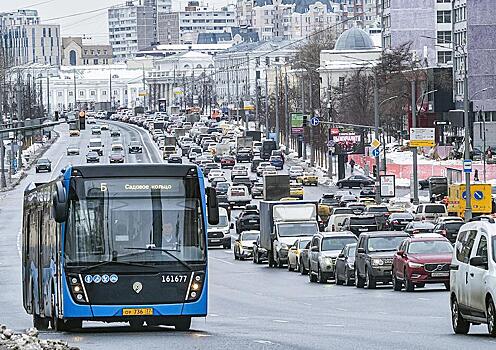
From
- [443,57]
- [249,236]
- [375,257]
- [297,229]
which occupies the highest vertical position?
[443,57]

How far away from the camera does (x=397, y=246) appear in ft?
129

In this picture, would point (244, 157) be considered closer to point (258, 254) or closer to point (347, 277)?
point (258, 254)

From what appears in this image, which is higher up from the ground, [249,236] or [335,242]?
[335,242]

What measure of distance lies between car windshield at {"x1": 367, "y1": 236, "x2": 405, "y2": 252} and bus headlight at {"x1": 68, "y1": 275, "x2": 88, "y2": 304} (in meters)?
17.3

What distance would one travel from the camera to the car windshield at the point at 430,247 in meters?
35.4

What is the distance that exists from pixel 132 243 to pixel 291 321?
18.3ft

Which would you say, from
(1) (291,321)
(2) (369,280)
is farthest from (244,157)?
(1) (291,321)

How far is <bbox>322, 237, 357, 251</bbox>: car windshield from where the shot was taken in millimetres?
43500

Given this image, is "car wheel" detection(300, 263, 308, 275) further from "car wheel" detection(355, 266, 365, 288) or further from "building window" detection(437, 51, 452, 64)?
"building window" detection(437, 51, 452, 64)

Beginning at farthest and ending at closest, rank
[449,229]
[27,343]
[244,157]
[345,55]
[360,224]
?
[345,55] → [244,157] → [360,224] → [449,229] → [27,343]

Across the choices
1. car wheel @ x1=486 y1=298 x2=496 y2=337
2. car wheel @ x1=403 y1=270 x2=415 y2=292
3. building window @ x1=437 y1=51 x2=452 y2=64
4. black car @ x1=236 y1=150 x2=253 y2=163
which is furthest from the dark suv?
building window @ x1=437 y1=51 x2=452 y2=64

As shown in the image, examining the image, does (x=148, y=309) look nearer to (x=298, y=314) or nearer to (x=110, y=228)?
(x=110, y=228)

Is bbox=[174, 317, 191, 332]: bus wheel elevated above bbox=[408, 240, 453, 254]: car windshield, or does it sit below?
above

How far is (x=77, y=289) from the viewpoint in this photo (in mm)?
21875
